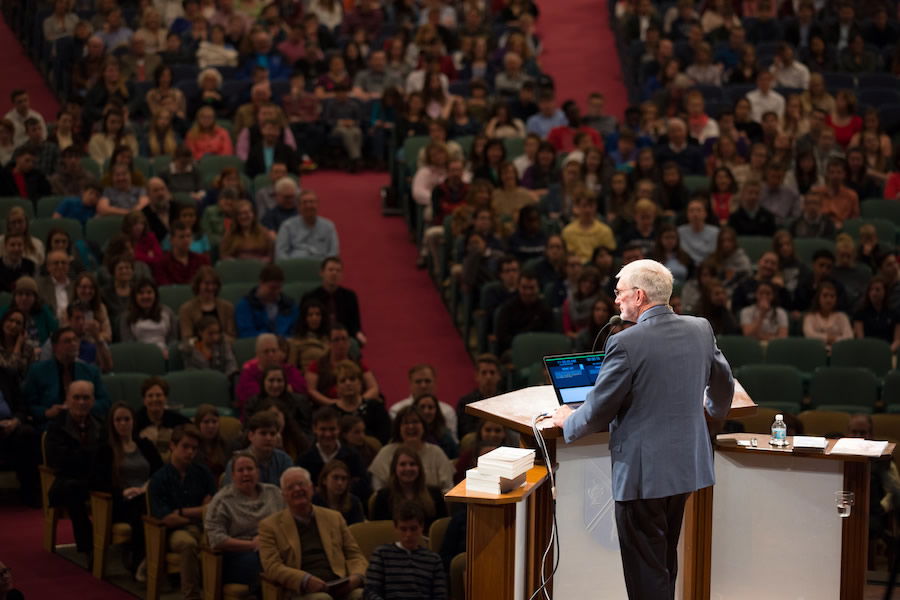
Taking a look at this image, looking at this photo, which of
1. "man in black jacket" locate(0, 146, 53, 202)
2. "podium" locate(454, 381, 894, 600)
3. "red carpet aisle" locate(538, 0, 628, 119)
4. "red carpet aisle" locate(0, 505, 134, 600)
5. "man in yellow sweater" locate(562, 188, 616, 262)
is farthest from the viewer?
"red carpet aisle" locate(538, 0, 628, 119)

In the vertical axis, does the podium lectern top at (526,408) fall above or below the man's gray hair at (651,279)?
below

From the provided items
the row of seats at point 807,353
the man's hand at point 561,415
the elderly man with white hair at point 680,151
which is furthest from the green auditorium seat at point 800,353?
the man's hand at point 561,415

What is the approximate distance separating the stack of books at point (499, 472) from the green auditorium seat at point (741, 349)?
416cm

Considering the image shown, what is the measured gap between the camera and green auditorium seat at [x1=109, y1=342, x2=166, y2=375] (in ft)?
24.7

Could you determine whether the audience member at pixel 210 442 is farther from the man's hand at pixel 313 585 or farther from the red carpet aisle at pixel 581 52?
the red carpet aisle at pixel 581 52

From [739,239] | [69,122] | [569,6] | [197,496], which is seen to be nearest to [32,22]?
[69,122]

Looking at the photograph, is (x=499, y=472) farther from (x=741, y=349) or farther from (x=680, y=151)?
(x=680, y=151)

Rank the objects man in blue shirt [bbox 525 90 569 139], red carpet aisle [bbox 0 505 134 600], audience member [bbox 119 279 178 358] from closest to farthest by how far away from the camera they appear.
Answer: red carpet aisle [bbox 0 505 134 600] < audience member [bbox 119 279 178 358] < man in blue shirt [bbox 525 90 569 139]

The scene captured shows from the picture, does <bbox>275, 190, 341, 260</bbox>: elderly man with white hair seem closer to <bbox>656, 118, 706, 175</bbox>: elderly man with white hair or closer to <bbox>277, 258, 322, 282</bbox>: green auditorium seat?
<bbox>277, 258, 322, 282</bbox>: green auditorium seat

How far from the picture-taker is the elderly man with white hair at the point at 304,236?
8781mm

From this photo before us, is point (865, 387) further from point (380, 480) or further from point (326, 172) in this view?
point (326, 172)

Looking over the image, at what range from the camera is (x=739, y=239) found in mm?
9008

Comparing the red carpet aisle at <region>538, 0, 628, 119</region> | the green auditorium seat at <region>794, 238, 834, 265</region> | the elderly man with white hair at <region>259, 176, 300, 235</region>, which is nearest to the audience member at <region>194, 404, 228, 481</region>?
the elderly man with white hair at <region>259, 176, 300, 235</region>

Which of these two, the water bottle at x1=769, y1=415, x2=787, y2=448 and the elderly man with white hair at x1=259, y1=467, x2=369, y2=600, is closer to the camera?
the water bottle at x1=769, y1=415, x2=787, y2=448
